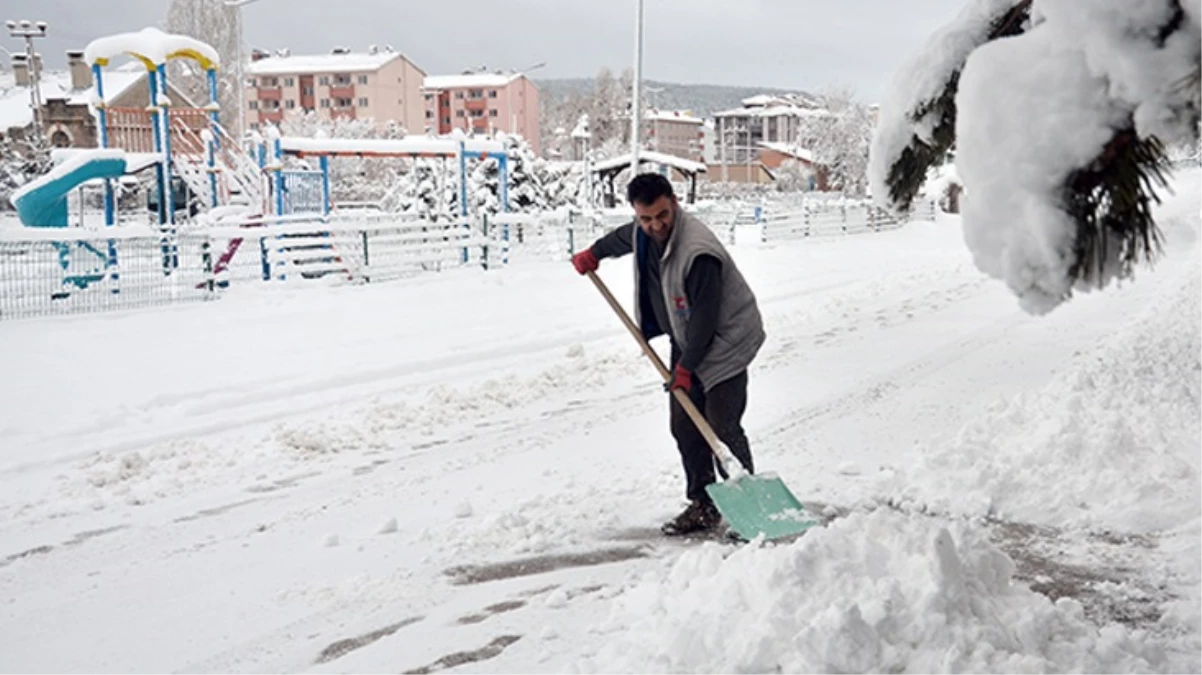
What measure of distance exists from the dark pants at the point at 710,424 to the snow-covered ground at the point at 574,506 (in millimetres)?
309

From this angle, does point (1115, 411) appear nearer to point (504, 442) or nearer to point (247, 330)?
point (504, 442)

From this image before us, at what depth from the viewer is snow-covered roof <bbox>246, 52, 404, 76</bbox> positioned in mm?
83000

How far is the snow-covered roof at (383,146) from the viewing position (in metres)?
18.4

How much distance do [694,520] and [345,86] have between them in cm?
8531

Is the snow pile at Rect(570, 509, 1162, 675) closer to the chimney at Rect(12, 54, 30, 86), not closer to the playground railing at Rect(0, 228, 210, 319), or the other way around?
the playground railing at Rect(0, 228, 210, 319)

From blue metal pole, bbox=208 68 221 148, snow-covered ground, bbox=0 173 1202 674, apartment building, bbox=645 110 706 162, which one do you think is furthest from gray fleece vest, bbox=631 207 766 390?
apartment building, bbox=645 110 706 162

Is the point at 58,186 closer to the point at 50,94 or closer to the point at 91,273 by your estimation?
the point at 91,273

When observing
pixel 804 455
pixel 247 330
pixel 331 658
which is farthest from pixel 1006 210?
pixel 247 330

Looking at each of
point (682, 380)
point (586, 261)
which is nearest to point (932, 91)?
point (682, 380)

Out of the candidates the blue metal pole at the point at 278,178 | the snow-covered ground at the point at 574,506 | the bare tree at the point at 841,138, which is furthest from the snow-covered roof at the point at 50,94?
the snow-covered ground at the point at 574,506

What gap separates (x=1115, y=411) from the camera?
6.24 m

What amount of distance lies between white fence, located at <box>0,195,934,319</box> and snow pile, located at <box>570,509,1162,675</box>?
36.4 ft

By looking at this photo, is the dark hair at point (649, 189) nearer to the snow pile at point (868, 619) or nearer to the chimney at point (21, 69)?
the snow pile at point (868, 619)

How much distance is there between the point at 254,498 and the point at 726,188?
184ft
